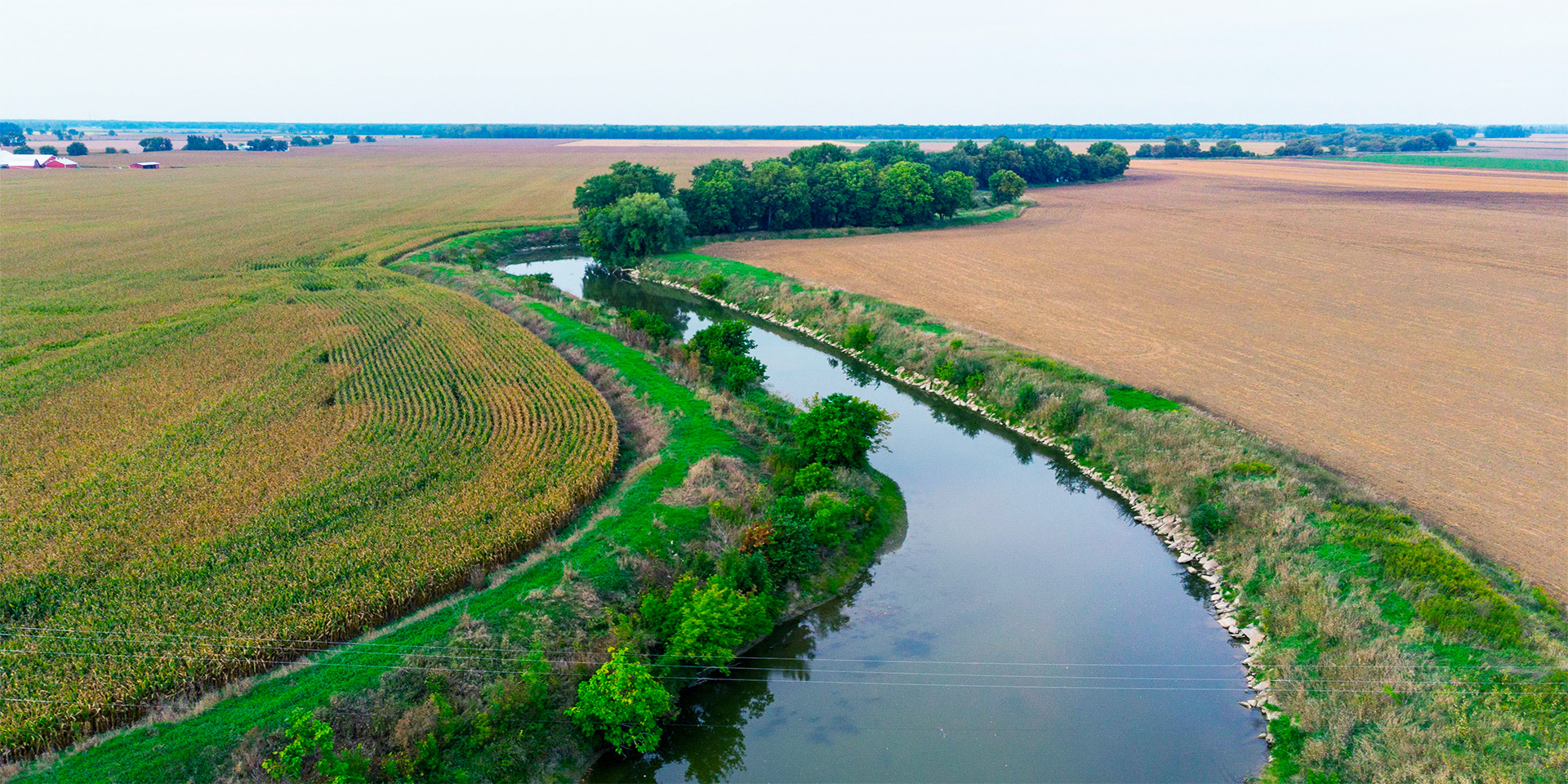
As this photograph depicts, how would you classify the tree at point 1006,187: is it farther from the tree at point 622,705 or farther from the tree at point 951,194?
the tree at point 622,705

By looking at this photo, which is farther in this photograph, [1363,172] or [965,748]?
[1363,172]

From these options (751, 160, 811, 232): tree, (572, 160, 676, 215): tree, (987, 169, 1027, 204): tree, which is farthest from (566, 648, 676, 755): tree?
(987, 169, 1027, 204): tree

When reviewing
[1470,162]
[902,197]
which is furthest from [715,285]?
[1470,162]

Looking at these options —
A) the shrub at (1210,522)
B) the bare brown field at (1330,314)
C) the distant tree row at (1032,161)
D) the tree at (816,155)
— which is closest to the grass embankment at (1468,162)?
the bare brown field at (1330,314)

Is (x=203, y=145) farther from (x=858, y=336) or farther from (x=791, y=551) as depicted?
(x=791, y=551)

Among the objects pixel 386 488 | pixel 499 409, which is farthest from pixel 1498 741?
pixel 499 409

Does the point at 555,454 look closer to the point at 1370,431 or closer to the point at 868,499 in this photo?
the point at 868,499

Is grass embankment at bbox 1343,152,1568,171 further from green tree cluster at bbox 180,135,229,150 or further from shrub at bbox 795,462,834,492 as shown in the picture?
green tree cluster at bbox 180,135,229,150
